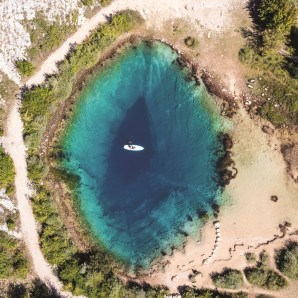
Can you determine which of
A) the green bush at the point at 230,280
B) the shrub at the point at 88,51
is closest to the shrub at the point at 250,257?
the green bush at the point at 230,280

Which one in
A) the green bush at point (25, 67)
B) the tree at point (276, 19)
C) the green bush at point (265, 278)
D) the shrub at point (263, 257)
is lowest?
the green bush at point (265, 278)

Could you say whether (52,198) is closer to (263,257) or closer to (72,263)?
(72,263)

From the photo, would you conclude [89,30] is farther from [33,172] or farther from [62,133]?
[33,172]

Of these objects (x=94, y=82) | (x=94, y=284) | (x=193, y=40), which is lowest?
(x=94, y=284)

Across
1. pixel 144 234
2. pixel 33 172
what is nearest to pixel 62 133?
pixel 33 172

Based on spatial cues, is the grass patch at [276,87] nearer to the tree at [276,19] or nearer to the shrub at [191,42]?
the tree at [276,19]
